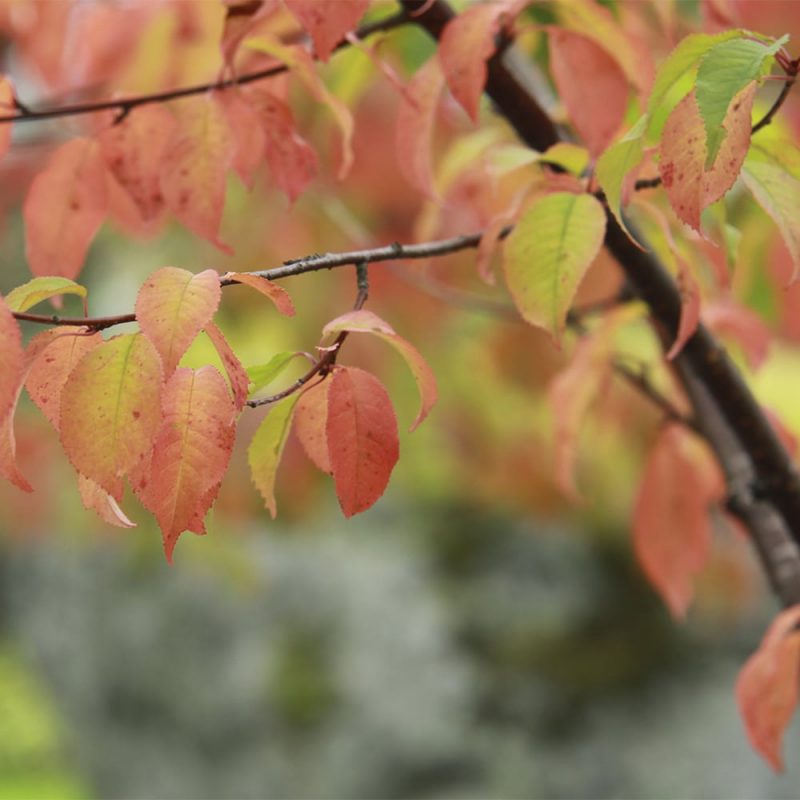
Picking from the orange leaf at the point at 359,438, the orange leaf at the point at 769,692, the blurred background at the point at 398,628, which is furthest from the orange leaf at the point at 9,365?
the blurred background at the point at 398,628

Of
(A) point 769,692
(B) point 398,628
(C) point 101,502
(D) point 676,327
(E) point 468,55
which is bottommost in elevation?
(A) point 769,692

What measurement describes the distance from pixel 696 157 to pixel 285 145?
0.28 metres

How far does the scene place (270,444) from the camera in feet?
1.44

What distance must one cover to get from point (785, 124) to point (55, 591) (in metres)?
2.98

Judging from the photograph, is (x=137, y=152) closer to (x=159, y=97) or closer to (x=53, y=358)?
(x=159, y=97)

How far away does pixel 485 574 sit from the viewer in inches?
111

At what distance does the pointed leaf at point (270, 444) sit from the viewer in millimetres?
435

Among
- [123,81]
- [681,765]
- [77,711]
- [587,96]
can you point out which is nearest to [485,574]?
[681,765]

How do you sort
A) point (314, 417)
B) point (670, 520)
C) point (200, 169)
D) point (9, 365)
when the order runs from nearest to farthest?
point (9, 365) → point (314, 417) → point (200, 169) → point (670, 520)

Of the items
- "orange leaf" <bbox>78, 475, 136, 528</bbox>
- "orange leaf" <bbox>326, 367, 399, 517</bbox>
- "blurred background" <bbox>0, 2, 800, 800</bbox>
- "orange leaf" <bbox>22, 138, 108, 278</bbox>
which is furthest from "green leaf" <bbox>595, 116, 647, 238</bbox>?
"blurred background" <bbox>0, 2, 800, 800</bbox>

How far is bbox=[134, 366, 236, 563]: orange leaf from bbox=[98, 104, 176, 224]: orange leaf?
0.28 metres

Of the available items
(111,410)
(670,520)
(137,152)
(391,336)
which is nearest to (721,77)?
(391,336)

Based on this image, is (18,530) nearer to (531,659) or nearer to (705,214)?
(531,659)

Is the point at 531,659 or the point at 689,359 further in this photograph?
the point at 531,659
